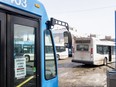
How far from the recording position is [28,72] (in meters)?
3.88

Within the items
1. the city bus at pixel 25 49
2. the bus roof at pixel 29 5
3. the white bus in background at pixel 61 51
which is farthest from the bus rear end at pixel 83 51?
the city bus at pixel 25 49

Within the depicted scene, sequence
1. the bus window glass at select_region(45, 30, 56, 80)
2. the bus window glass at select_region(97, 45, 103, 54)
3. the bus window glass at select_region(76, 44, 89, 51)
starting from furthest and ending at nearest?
1. the bus window glass at select_region(97, 45, 103, 54)
2. the bus window glass at select_region(76, 44, 89, 51)
3. the bus window glass at select_region(45, 30, 56, 80)

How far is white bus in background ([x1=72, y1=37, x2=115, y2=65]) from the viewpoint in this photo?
22641mm

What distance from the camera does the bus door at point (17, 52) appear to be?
3230mm

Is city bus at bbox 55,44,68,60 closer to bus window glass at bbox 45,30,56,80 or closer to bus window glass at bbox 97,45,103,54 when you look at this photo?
bus window glass at bbox 97,45,103,54

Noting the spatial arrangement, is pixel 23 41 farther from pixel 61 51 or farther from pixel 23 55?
pixel 61 51

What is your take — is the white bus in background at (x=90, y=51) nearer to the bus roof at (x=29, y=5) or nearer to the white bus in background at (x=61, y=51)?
the white bus in background at (x=61, y=51)

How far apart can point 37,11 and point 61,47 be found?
2959 cm

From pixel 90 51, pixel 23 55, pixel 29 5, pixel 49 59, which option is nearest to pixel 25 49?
pixel 23 55

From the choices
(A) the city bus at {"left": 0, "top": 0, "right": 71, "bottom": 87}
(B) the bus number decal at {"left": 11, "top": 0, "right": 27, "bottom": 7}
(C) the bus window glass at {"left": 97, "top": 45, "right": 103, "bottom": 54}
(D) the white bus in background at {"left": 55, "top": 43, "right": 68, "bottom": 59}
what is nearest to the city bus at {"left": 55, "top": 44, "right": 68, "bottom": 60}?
(D) the white bus in background at {"left": 55, "top": 43, "right": 68, "bottom": 59}

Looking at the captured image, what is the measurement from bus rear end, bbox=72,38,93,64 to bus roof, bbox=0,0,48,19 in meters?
18.5

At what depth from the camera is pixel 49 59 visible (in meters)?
4.62

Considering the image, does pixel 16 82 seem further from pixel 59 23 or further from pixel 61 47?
pixel 61 47

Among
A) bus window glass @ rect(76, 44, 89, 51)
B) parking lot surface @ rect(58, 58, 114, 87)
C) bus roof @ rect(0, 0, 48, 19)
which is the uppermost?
bus roof @ rect(0, 0, 48, 19)
